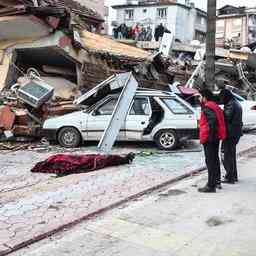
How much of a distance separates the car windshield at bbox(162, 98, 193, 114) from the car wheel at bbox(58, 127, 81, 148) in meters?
2.48

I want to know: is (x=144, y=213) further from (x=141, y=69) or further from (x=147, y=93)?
(x=141, y=69)

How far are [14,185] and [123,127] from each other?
16.1ft

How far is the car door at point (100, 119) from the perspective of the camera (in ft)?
45.9

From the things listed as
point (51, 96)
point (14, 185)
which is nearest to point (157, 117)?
point (51, 96)

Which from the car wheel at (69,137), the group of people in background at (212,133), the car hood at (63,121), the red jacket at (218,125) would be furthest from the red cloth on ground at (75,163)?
the car hood at (63,121)

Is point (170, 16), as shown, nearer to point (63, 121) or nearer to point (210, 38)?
point (210, 38)

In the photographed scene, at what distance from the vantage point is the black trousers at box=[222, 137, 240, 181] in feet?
31.6

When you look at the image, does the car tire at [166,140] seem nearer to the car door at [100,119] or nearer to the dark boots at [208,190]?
the car door at [100,119]

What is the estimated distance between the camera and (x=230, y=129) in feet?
31.3

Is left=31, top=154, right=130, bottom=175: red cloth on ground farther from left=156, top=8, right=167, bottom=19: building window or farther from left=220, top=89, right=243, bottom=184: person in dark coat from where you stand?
left=156, top=8, right=167, bottom=19: building window

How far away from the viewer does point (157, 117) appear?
1403 cm

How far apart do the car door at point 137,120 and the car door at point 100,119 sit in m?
0.20

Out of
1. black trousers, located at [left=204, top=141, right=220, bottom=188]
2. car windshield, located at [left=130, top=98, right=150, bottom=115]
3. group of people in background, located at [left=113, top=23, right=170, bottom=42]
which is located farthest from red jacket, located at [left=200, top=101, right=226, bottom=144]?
group of people in background, located at [left=113, top=23, right=170, bottom=42]

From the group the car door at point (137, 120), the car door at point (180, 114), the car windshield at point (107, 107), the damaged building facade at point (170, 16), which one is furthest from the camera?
the damaged building facade at point (170, 16)
